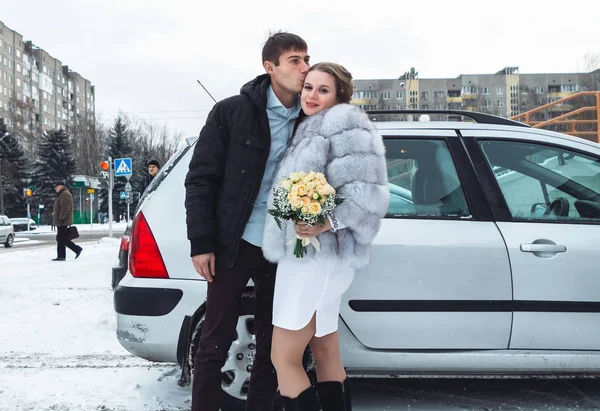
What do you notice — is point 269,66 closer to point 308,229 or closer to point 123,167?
point 308,229

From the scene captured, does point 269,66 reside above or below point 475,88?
below

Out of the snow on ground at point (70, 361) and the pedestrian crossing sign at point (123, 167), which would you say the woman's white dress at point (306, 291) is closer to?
the snow on ground at point (70, 361)

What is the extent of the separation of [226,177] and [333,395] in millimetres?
1048

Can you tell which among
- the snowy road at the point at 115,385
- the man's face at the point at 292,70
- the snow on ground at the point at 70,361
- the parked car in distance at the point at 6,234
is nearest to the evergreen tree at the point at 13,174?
the parked car in distance at the point at 6,234

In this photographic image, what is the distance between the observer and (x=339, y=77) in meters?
2.31

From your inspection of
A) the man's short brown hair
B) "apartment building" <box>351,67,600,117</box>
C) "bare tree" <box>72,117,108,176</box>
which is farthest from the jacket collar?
"apartment building" <box>351,67,600,117</box>

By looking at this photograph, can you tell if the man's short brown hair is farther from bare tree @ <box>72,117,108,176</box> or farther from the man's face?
bare tree @ <box>72,117,108,176</box>

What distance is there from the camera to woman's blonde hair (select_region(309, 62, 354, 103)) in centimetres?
231

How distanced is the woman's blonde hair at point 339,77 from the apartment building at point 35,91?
235 ft

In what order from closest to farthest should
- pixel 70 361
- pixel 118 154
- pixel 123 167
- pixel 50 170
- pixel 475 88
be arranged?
1. pixel 70 361
2. pixel 123 167
3. pixel 50 170
4. pixel 118 154
5. pixel 475 88

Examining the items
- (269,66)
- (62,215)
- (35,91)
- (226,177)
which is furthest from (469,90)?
(226,177)

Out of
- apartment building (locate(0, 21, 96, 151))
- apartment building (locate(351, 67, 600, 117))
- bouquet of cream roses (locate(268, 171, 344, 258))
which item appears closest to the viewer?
bouquet of cream roses (locate(268, 171, 344, 258))

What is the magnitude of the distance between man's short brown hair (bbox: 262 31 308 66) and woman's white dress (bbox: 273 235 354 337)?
2.90ft

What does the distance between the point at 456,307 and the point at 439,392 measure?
3.01 ft
